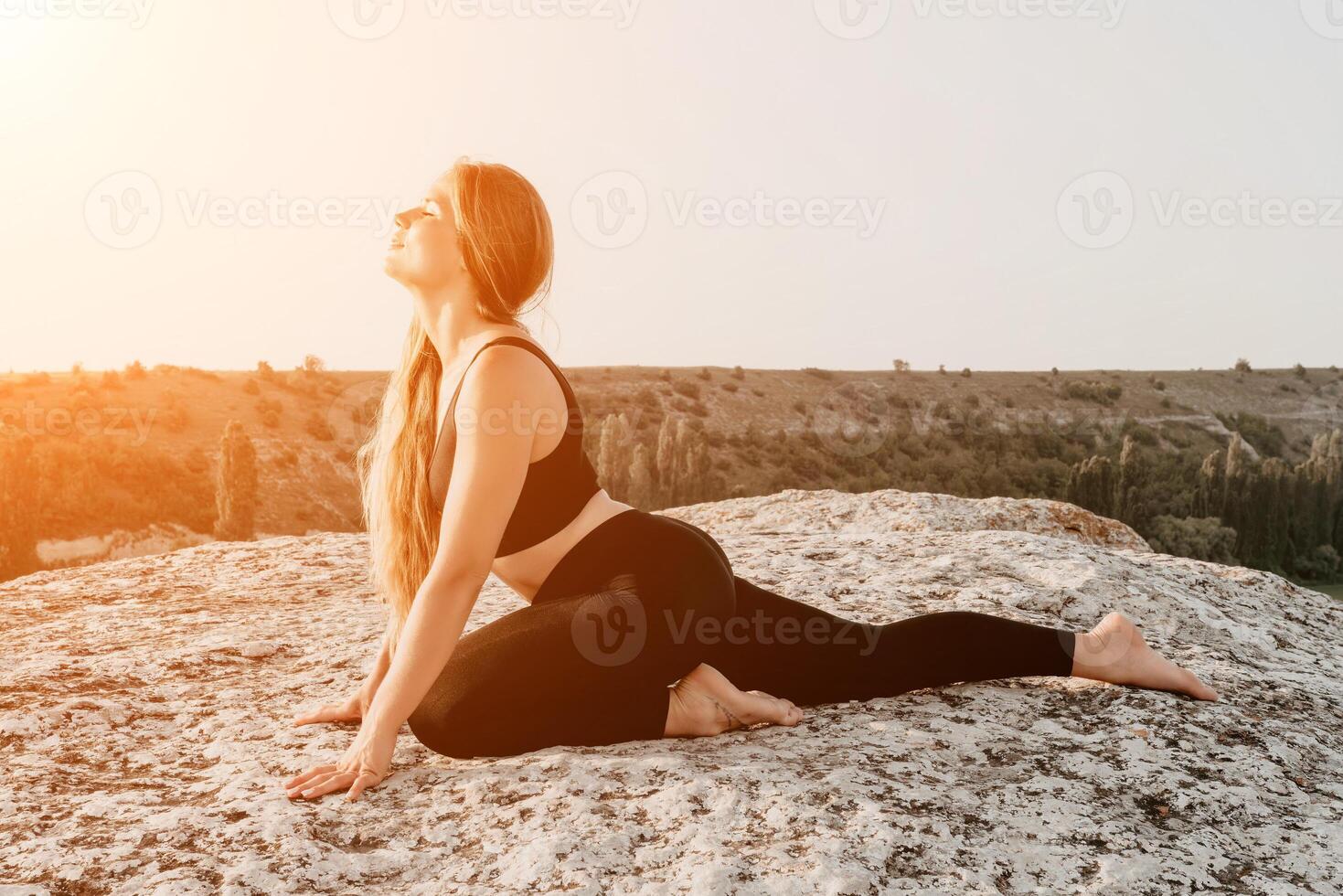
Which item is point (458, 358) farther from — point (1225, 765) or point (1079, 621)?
point (1079, 621)

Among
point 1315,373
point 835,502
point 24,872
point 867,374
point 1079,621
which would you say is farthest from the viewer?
point 1315,373

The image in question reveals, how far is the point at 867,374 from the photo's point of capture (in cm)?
8012

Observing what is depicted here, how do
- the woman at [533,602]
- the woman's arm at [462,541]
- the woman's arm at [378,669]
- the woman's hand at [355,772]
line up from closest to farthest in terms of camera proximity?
the woman's hand at [355,772], the woman's arm at [462,541], the woman at [533,602], the woman's arm at [378,669]

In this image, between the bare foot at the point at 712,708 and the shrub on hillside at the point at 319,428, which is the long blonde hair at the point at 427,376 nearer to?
the bare foot at the point at 712,708

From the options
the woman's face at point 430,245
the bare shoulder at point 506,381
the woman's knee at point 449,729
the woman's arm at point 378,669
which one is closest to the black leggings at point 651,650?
the woman's knee at point 449,729

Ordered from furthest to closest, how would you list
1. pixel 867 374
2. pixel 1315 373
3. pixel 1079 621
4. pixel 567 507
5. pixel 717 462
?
pixel 1315 373, pixel 867 374, pixel 717 462, pixel 1079 621, pixel 567 507

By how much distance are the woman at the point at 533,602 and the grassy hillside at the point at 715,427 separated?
34053 millimetres

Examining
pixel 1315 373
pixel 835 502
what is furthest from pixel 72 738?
pixel 1315 373

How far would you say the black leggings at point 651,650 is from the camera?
2.78m

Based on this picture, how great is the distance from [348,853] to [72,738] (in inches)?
58.5

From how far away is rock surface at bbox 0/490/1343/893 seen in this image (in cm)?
209

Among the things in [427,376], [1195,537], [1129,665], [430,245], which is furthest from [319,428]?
[1129,665]

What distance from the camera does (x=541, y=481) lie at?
2928 millimetres

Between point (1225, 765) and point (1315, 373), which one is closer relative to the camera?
point (1225, 765)
